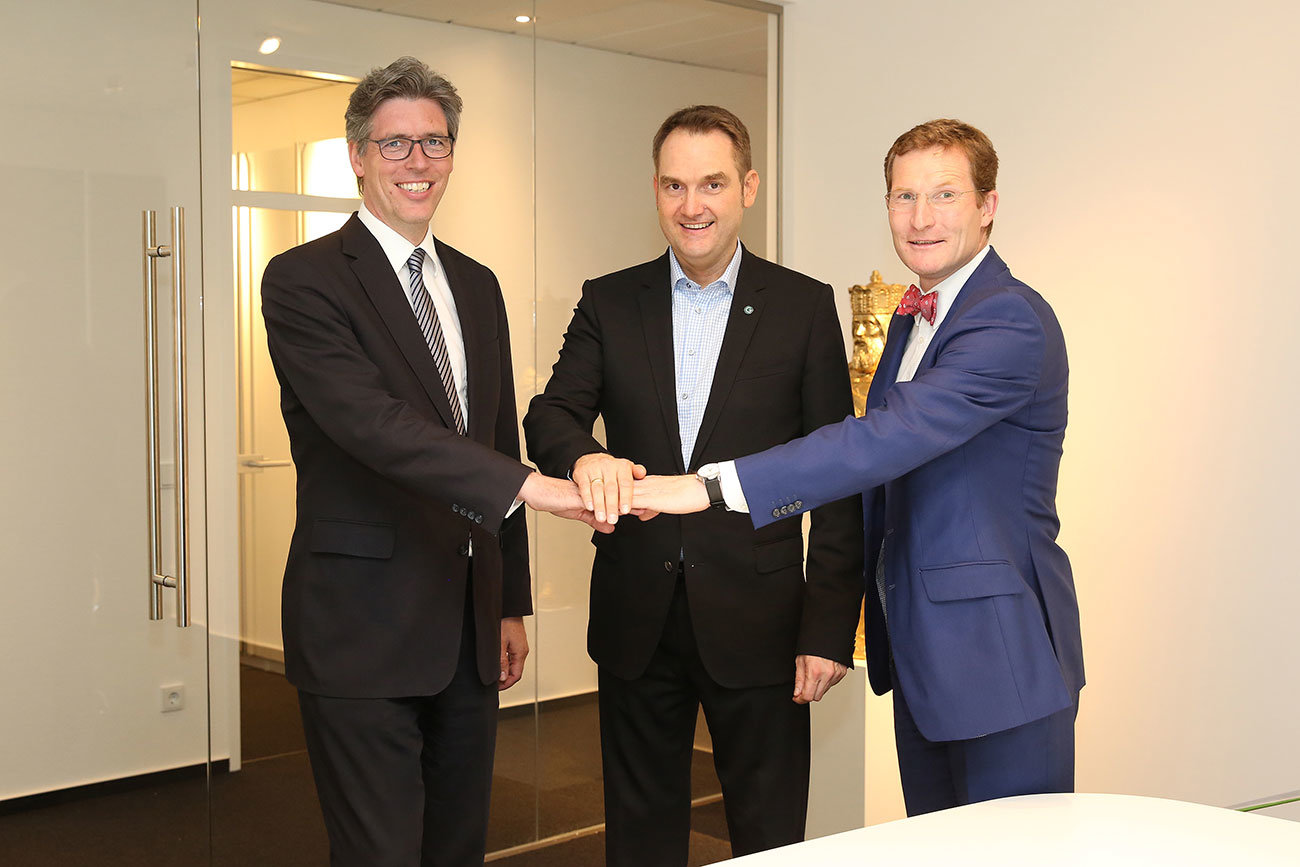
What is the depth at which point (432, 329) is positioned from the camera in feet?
7.55

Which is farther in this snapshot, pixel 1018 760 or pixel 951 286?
pixel 951 286

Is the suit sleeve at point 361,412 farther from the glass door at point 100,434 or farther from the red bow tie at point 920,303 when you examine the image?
the glass door at point 100,434

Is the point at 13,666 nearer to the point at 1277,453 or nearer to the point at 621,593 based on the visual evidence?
the point at 621,593

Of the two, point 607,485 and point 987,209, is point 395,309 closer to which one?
point 607,485

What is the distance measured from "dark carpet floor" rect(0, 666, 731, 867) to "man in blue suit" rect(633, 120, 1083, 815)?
1.86 metres

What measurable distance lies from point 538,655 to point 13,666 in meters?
1.56

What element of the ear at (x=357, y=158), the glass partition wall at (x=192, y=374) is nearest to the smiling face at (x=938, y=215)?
the ear at (x=357, y=158)

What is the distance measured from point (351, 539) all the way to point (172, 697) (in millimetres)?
1474

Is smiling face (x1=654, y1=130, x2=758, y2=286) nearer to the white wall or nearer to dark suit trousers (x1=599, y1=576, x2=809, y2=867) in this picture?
dark suit trousers (x1=599, y1=576, x2=809, y2=867)

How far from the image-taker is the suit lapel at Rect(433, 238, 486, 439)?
232 centimetres

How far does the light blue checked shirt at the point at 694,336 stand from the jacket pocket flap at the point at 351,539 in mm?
604

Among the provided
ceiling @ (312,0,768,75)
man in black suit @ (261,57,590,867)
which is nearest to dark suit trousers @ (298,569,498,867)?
man in black suit @ (261,57,590,867)

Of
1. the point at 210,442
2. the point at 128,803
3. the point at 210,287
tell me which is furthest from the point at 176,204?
the point at 128,803

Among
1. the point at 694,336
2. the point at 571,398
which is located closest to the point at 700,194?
the point at 694,336
